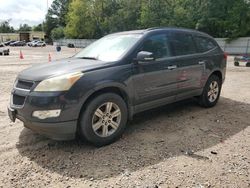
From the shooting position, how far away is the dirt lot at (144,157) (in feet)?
9.75

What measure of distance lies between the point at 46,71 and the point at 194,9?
34669mm

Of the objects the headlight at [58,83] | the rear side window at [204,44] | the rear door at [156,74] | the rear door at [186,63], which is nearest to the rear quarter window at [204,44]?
the rear side window at [204,44]

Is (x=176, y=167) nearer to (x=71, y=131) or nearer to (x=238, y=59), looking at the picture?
(x=71, y=131)

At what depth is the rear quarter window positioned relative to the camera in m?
5.37

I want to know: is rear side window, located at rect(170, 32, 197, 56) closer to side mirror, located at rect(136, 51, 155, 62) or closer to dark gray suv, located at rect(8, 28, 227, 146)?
dark gray suv, located at rect(8, 28, 227, 146)

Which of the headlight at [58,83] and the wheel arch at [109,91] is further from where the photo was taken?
the wheel arch at [109,91]

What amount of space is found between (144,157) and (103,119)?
80 cm

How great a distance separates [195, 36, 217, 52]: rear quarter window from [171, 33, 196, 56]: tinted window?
202 mm

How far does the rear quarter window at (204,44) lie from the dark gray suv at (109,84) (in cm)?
3

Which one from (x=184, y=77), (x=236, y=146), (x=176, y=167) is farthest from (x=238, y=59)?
(x=176, y=167)

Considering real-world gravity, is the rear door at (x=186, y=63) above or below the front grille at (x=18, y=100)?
above

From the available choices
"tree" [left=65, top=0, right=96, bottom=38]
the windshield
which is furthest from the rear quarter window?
"tree" [left=65, top=0, right=96, bottom=38]

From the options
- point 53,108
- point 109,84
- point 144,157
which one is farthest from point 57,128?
point 144,157

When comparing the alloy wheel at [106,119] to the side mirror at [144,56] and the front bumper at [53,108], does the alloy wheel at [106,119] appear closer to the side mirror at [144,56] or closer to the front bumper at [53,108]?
the front bumper at [53,108]
